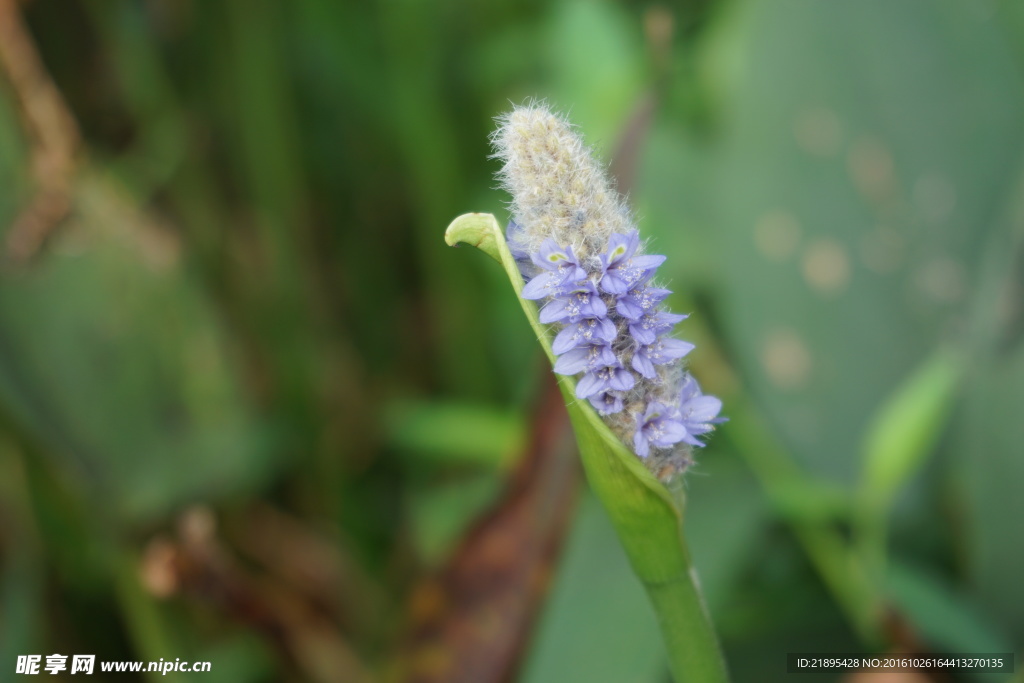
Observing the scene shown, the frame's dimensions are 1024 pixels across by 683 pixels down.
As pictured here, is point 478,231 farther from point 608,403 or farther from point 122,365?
point 122,365

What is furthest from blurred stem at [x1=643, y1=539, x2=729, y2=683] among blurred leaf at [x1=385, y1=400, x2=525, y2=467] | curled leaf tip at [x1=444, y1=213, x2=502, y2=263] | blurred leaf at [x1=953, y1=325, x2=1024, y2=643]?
blurred leaf at [x1=385, y1=400, x2=525, y2=467]

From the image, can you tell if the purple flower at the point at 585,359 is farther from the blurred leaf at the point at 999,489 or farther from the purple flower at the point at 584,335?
the blurred leaf at the point at 999,489

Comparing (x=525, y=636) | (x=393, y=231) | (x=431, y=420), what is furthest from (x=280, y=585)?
(x=393, y=231)

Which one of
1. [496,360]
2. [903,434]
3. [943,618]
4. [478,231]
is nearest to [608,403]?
[478,231]

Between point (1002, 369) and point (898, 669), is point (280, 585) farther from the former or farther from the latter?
point (1002, 369)

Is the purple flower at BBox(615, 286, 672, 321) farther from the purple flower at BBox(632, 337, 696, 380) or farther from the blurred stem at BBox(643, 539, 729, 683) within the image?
the blurred stem at BBox(643, 539, 729, 683)

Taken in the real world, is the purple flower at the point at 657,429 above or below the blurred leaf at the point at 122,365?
below

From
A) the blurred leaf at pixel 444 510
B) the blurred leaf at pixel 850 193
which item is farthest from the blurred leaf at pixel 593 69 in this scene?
the blurred leaf at pixel 444 510
